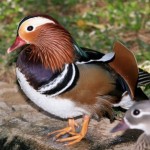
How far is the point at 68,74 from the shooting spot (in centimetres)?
434

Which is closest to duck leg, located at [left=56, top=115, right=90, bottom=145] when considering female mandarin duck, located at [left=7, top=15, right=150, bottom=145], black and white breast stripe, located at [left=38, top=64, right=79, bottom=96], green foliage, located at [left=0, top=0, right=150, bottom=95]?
female mandarin duck, located at [left=7, top=15, right=150, bottom=145]

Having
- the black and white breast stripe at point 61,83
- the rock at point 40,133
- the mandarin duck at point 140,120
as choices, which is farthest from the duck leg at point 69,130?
the mandarin duck at point 140,120

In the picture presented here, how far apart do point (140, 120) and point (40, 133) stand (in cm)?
94

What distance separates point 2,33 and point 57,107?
295 cm

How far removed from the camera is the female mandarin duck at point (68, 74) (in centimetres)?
435

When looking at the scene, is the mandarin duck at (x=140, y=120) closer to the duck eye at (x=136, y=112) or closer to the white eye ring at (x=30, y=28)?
the duck eye at (x=136, y=112)

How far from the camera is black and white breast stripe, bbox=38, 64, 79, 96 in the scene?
14.1 feet

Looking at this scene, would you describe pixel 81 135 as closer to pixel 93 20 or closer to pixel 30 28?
pixel 30 28

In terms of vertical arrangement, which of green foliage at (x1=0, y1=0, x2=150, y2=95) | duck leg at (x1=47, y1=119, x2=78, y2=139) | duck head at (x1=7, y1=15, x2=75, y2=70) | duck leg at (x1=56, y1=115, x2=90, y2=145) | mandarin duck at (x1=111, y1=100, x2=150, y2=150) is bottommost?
green foliage at (x1=0, y1=0, x2=150, y2=95)

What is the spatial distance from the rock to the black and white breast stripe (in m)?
0.45

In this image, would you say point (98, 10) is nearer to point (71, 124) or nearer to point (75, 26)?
point (75, 26)

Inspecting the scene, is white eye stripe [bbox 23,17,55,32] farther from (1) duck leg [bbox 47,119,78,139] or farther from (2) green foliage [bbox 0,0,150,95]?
(2) green foliage [bbox 0,0,150,95]

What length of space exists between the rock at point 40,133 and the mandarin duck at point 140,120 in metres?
0.24

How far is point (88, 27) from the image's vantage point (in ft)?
23.9
